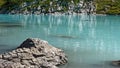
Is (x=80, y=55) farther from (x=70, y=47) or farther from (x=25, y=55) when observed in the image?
(x=25, y=55)

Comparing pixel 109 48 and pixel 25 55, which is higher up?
pixel 25 55

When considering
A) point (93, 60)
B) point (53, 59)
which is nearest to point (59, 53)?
point (53, 59)

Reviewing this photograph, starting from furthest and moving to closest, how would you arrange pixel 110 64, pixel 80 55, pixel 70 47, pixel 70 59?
1. pixel 70 47
2. pixel 80 55
3. pixel 70 59
4. pixel 110 64

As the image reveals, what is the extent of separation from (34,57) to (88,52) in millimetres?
18877

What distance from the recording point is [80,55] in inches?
2339

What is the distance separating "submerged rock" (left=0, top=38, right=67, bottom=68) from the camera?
44969 mm

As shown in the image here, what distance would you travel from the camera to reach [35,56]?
47.8m

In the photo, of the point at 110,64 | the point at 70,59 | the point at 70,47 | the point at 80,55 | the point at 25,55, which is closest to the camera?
the point at 25,55

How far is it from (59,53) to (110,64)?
8501 mm

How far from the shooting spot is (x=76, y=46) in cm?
7188

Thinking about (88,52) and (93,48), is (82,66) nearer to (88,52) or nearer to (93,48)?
(88,52)

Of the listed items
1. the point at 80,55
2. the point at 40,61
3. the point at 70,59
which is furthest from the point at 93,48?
the point at 40,61

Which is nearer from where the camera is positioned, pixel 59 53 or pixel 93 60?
pixel 59 53

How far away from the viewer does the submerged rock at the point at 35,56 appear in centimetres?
4497
